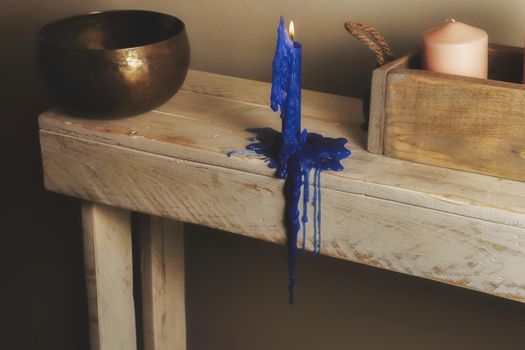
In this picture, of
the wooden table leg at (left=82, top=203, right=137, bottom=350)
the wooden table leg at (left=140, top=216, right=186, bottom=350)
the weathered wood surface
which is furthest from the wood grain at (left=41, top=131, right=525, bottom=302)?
the wooden table leg at (left=140, top=216, right=186, bottom=350)

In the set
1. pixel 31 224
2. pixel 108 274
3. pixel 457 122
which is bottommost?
pixel 31 224

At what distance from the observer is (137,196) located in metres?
1.14

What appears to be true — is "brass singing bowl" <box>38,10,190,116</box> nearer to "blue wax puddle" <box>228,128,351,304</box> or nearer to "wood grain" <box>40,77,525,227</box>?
"wood grain" <box>40,77,525,227</box>

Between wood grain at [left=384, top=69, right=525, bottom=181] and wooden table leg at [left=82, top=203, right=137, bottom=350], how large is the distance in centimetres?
50

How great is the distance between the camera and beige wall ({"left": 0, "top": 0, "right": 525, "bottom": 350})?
4.31 ft

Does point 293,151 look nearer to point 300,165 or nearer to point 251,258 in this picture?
point 300,165

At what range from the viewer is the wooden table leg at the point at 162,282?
58.2 inches

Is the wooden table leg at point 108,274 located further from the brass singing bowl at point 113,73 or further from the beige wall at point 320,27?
the beige wall at point 320,27

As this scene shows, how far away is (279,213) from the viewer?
3.41 feet

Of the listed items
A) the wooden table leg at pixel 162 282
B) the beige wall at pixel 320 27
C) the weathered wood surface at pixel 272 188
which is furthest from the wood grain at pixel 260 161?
the wooden table leg at pixel 162 282

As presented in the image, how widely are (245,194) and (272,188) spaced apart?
0.04 meters

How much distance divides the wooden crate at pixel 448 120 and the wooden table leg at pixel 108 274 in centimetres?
48

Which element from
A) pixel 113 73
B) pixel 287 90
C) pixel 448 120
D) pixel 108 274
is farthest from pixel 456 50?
pixel 108 274

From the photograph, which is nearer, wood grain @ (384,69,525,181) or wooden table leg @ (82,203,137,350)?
wood grain @ (384,69,525,181)
